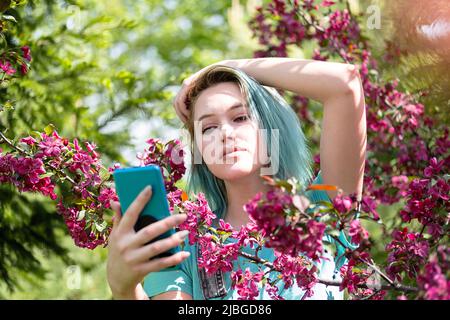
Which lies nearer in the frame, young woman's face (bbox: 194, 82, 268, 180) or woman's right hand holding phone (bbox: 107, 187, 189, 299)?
woman's right hand holding phone (bbox: 107, 187, 189, 299)

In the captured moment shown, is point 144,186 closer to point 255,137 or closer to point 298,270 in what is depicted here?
point 298,270

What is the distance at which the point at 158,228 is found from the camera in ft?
4.62

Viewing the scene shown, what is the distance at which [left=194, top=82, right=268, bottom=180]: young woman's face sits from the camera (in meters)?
1.92

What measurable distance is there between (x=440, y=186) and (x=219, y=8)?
982 cm

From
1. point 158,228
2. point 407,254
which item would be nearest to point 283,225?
point 158,228

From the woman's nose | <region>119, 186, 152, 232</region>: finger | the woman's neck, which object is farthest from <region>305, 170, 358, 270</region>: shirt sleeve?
<region>119, 186, 152, 232</region>: finger

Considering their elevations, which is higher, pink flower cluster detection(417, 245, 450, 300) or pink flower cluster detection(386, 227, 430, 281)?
pink flower cluster detection(386, 227, 430, 281)

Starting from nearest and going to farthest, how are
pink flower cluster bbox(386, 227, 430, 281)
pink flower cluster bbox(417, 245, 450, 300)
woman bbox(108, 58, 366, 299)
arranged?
1. pink flower cluster bbox(417, 245, 450, 300)
2. pink flower cluster bbox(386, 227, 430, 281)
3. woman bbox(108, 58, 366, 299)

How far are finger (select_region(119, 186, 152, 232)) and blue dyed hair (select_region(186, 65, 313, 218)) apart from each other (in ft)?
2.05

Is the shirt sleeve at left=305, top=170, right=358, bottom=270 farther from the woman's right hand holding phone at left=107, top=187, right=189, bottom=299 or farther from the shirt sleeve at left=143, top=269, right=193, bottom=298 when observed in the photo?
the woman's right hand holding phone at left=107, top=187, right=189, bottom=299

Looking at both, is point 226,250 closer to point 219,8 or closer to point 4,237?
point 4,237

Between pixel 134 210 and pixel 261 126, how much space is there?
672 millimetres

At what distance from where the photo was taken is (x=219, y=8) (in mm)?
11250

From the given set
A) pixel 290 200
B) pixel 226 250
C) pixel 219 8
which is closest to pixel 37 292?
pixel 226 250
